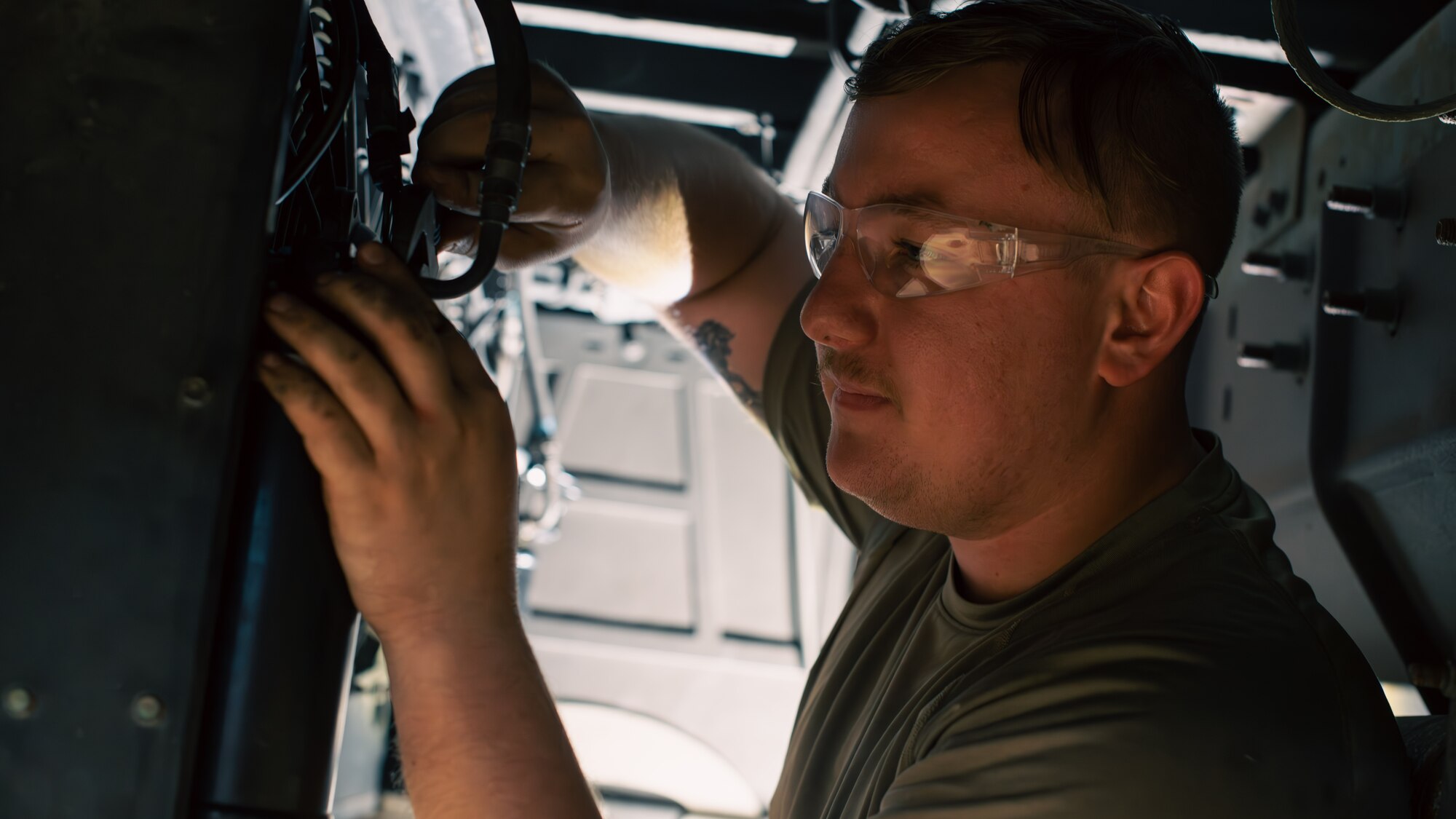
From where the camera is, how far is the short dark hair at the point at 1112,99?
110 centimetres

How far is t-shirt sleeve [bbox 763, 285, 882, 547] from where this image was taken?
154 centimetres

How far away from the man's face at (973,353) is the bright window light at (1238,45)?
2.33ft

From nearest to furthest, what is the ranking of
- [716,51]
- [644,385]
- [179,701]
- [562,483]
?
1. [179,701]
2. [716,51]
3. [562,483]
4. [644,385]

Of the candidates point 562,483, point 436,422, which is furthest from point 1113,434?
point 562,483

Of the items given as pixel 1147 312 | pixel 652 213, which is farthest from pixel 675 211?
pixel 1147 312

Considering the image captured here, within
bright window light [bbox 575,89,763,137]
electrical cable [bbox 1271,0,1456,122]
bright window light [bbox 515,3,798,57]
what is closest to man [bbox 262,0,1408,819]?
electrical cable [bbox 1271,0,1456,122]

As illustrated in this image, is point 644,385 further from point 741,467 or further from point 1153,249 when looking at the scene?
point 1153,249

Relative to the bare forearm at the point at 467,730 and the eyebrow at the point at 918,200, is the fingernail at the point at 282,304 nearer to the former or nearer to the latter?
the bare forearm at the point at 467,730

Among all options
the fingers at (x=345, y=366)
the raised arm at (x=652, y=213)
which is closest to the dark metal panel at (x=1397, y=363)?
the raised arm at (x=652, y=213)

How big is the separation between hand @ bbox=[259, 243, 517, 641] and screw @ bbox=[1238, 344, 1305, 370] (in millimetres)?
1042

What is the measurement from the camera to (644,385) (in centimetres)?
307

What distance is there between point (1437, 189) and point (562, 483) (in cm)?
194

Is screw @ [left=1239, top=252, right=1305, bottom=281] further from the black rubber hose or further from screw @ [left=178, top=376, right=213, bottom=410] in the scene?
screw @ [left=178, top=376, right=213, bottom=410]

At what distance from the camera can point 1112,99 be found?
1105mm
